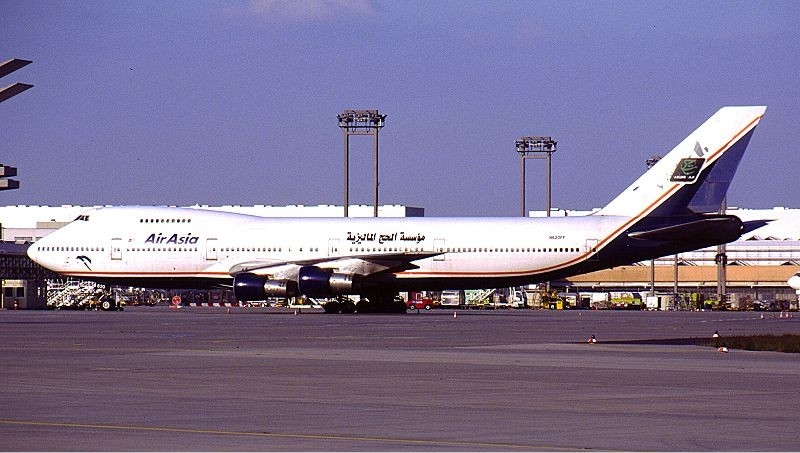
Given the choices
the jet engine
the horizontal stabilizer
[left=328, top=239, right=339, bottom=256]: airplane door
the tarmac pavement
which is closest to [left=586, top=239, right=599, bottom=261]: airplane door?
the horizontal stabilizer

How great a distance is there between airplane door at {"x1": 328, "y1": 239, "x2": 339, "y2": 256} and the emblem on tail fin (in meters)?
18.0

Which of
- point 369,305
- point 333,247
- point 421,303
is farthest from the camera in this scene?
point 421,303

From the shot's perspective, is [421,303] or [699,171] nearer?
[699,171]

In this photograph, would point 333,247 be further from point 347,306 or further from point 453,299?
point 453,299

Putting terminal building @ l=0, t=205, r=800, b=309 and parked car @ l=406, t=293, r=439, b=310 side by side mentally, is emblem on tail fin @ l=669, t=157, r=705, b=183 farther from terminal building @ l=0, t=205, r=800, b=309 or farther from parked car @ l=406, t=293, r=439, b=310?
terminal building @ l=0, t=205, r=800, b=309

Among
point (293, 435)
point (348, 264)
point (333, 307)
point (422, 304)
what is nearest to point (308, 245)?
point (348, 264)

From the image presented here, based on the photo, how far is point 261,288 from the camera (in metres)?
75.4

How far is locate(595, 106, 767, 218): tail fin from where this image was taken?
75938 mm

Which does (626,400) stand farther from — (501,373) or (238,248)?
(238,248)

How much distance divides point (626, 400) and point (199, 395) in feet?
20.9

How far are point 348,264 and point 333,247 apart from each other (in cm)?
189

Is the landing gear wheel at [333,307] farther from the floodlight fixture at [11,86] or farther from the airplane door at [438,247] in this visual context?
the floodlight fixture at [11,86]

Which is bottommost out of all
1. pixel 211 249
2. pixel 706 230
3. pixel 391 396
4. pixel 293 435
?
pixel 293 435

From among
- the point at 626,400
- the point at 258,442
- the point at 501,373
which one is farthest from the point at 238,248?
the point at 258,442
